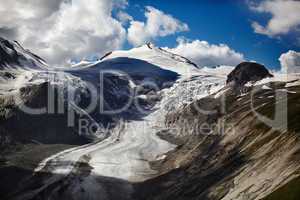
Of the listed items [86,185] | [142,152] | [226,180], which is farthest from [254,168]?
[142,152]

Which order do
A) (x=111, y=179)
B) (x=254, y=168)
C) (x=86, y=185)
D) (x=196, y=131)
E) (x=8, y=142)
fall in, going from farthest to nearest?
(x=196, y=131) < (x=8, y=142) < (x=111, y=179) < (x=86, y=185) < (x=254, y=168)

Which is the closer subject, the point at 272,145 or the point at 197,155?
the point at 272,145

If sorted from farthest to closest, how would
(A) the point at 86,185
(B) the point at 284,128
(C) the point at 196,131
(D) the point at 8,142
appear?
1. (C) the point at 196,131
2. (D) the point at 8,142
3. (A) the point at 86,185
4. (B) the point at 284,128

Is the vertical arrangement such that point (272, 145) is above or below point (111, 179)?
above

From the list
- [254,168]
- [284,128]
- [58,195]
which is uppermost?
[284,128]

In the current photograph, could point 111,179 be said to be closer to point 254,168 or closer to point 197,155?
point 197,155

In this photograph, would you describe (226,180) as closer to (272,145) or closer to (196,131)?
(272,145)

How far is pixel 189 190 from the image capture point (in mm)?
120625

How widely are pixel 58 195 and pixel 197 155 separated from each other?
138 ft

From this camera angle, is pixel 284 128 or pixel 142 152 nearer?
pixel 284 128

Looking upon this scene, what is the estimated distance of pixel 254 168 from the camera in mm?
113625

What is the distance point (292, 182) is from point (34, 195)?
6394 centimetres

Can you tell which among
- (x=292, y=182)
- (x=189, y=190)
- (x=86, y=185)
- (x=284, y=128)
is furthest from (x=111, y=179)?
(x=292, y=182)

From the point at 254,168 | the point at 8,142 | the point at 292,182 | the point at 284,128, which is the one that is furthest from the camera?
the point at 8,142
